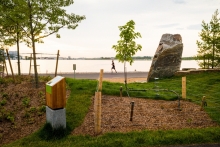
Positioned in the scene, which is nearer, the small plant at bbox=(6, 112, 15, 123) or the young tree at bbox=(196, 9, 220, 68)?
the small plant at bbox=(6, 112, 15, 123)

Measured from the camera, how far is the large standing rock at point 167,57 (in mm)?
19219

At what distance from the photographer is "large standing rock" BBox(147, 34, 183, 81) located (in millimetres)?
19219

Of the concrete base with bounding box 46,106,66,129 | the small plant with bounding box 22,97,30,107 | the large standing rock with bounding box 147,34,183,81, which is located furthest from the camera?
the large standing rock with bounding box 147,34,183,81

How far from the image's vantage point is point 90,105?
9898 millimetres

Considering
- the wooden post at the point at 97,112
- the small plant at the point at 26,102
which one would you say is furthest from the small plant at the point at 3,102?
the wooden post at the point at 97,112

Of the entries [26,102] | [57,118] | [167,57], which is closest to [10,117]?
[26,102]

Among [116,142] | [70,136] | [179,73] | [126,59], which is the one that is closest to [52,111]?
[70,136]

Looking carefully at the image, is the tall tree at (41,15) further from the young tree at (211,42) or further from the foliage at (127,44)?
the young tree at (211,42)

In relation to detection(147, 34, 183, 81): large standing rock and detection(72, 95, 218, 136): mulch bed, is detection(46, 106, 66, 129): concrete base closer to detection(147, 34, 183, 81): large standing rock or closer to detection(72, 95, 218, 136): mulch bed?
detection(72, 95, 218, 136): mulch bed

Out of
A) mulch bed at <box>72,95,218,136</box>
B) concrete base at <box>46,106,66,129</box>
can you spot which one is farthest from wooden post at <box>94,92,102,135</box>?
concrete base at <box>46,106,66,129</box>

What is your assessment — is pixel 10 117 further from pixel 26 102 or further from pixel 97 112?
pixel 97 112

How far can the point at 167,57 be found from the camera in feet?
64.0

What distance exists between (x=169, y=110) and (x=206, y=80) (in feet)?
30.1

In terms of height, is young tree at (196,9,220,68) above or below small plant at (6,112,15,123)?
above
